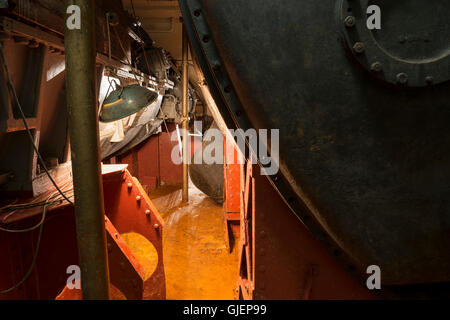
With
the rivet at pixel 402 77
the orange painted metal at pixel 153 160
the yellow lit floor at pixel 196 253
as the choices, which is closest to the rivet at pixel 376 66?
the rivet at pixel 402 77

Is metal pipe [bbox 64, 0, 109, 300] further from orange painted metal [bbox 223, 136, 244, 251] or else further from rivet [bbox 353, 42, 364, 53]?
orange painted metal [bbox 223, 136, 244, 251]

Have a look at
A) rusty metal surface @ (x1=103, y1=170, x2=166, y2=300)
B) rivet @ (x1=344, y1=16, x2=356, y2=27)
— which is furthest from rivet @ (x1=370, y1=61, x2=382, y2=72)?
rusty metal surface @ (x1=103, y1=170, x2=166, y2=300)

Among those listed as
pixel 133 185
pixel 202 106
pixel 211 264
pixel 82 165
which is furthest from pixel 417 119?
pixel 202 106

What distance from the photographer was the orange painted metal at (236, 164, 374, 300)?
1.73m

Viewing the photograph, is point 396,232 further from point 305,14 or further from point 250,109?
point 305,14

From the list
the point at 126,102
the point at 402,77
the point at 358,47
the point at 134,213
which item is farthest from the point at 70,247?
the point at 402,77

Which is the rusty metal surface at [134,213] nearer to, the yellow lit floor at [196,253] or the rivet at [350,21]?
the yellow lit floor at [196,253]

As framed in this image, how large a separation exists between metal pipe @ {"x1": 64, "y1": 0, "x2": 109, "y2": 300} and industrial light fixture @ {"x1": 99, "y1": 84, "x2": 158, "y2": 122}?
Answer: 7.56 feet

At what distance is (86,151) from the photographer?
1519 millimetres

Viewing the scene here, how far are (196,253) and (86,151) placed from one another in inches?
180

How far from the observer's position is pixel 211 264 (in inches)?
206

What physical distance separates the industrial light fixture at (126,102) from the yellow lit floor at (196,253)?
2863 mm

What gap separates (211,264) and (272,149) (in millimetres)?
4333

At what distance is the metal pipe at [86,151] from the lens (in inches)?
57.1
